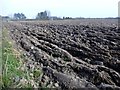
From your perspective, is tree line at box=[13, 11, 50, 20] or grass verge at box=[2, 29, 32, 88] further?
tree line at box=[13, 11, 50, 20]

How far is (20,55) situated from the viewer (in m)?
11.9

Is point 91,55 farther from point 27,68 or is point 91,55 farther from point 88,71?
point 27,68

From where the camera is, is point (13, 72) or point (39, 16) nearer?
point (13, 72)

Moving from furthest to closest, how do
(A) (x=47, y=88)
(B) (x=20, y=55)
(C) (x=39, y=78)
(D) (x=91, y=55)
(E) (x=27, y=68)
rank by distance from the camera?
(D) (x=91, y=55), (B) (x=20, y=55), (E) (x=27, y=68), (C) (x=39, y=78), (A) (x=47, y=88)

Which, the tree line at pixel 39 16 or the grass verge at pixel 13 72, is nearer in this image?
the grass verge at pixel 13 72

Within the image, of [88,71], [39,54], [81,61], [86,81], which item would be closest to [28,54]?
[39,54]

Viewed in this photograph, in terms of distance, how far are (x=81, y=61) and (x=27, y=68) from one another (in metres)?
2.82

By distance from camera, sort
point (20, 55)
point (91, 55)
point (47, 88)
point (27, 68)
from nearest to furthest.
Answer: point (47, 88) < point (27, 68) < point (20, 55) < point (91, 55)

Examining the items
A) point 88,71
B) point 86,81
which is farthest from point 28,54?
point 86,81

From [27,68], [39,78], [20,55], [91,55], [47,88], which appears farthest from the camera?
[91,55]

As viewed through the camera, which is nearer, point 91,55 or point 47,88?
point 47,88

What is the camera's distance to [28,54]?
12516mm

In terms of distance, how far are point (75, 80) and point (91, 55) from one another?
14.0ft

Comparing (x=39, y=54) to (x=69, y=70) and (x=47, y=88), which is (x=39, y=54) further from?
(x=47, y=88)
